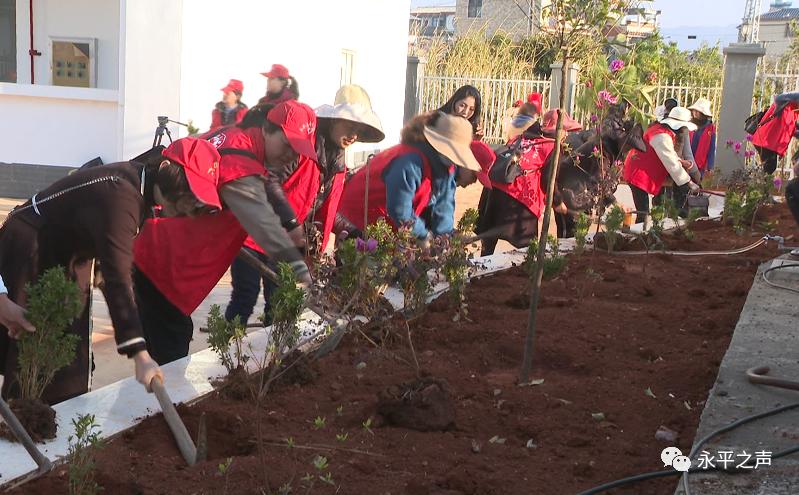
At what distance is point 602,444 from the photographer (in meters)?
3.07

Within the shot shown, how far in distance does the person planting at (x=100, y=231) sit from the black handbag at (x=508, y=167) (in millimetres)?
3488

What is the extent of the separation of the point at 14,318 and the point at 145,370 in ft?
1.57

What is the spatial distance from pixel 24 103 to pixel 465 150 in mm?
9260

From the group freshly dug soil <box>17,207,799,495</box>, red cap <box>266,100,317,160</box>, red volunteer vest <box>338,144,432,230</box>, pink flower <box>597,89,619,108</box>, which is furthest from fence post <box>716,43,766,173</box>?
red cap <box>266,100,317,160</box>

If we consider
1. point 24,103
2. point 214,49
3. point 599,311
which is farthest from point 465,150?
point 24,103

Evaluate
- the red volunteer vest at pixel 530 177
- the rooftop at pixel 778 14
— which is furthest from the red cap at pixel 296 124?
the rooftop at pixel 778 14

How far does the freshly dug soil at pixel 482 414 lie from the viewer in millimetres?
2744

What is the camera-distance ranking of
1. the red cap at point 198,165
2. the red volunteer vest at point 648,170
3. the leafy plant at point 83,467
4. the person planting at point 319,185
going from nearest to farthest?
→ the leafy plant at point 83,467, the red cap at point 198,165, the person planting at point 319,185, the red volunteer vest at point 648,170

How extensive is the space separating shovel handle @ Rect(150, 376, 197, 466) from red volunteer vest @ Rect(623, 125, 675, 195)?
641 centimetres

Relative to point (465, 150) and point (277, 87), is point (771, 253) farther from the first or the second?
point (277, 87)

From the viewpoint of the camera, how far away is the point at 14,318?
3.08 m

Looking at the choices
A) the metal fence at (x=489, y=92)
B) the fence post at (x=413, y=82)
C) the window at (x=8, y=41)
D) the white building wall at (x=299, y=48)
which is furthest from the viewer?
the metal fence at (x=489, y=92)

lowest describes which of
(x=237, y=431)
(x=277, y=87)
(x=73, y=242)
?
(x=237, y=431)

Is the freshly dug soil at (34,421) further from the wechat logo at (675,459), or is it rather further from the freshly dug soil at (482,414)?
the wechat logo at (675,459)
